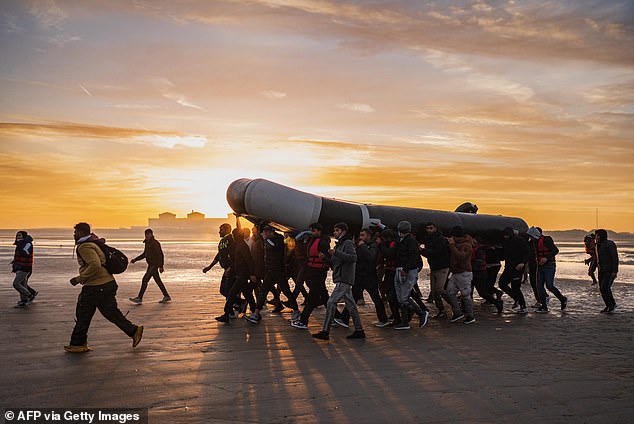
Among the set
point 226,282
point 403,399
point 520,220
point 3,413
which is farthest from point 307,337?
point 520,220

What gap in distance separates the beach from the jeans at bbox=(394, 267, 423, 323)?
396 mm

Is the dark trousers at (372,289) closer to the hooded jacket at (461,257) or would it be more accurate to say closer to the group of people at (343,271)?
the group of people at (343,271)

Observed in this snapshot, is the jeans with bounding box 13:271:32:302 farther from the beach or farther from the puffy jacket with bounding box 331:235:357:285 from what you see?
the puffy jacket with bounding box 331:235:357:285

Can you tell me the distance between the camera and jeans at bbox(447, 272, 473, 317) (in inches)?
423

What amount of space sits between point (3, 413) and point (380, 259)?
841cm

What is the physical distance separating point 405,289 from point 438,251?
1.18 meters

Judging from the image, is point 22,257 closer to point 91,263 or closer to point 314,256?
point 91,263

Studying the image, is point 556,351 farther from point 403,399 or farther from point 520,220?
A: point 520,220

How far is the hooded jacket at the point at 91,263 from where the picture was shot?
25.6ft

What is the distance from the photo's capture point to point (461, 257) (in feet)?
35.2

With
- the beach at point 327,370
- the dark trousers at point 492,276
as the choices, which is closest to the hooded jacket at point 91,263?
the beach at point 327,370

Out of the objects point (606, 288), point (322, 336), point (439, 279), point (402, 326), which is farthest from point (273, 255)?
point (606, 288)

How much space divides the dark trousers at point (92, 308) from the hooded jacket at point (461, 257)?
19.6 feet

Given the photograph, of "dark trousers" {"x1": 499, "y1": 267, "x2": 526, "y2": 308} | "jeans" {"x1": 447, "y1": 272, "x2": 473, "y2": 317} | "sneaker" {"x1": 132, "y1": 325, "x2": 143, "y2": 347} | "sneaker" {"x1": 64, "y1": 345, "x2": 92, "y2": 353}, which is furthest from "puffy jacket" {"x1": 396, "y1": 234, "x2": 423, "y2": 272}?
"sneaker" {"x1": 64, "y1": 345, "x2": 92, "y2": 353}
